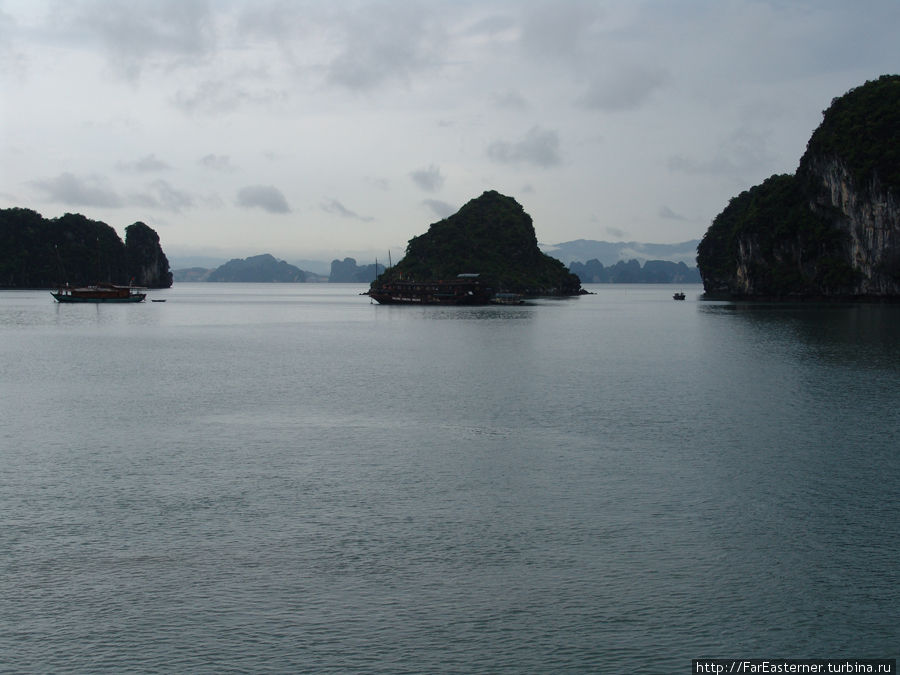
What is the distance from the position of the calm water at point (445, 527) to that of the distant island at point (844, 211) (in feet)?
427

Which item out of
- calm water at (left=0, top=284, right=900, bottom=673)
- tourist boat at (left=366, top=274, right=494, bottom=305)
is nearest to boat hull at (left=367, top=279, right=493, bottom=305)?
tourist boat at (left=366, top=274, right=494, bottom=305)

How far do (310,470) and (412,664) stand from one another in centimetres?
1363

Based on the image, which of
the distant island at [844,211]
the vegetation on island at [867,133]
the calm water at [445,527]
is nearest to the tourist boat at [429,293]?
the distant island at [844,211]

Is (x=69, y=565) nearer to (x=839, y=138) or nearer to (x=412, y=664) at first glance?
(x=412, y=664)

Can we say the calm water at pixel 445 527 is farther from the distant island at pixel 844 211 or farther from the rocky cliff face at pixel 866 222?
the distant island at pixel 844 211

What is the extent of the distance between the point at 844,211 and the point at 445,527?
17503cm

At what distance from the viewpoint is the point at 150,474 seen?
2592 centimetres

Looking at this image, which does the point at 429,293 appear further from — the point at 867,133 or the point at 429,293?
the point at 867,133

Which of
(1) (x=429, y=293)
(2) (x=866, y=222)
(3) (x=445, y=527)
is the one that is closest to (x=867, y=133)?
(2) (x=866, y=222)

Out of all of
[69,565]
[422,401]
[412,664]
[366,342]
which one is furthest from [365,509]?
[366,342]

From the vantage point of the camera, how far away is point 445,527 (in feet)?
67.1

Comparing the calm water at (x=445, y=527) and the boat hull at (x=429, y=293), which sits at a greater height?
the boat hull at (x=429, y=293)

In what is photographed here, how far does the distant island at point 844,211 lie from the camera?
160 metres

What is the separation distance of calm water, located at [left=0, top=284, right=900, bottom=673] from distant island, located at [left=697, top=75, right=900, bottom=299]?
130 meters
